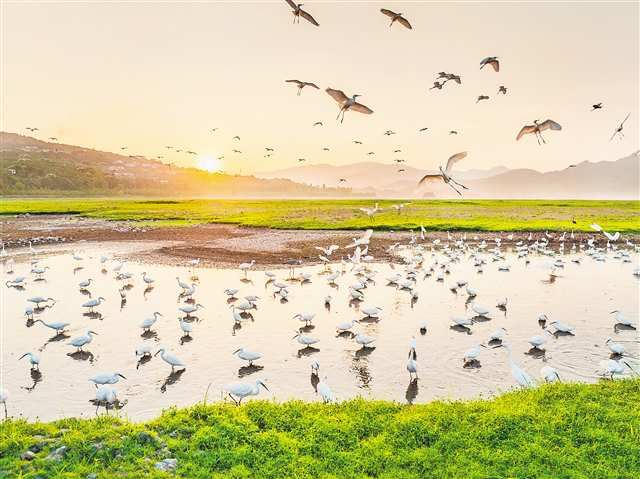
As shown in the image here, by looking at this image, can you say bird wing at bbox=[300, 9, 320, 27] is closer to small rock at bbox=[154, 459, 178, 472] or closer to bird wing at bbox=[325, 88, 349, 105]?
bird wing at bbox=[325, 88, 349, 105]

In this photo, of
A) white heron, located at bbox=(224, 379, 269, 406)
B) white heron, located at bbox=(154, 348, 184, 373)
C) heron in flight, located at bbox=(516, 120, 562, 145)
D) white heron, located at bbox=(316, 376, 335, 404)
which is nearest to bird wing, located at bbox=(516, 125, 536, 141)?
heron in flight, located at bbox=(516, 120, 562, 145)

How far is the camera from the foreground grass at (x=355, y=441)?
7.01 meters

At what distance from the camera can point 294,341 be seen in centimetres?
1411

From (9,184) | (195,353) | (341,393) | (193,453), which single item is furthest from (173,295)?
(9,184)

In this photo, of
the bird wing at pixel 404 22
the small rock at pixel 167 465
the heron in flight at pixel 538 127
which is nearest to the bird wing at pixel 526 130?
the heron in flight at pixel 538 127

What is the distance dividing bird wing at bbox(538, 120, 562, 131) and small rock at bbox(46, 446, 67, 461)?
15043mm

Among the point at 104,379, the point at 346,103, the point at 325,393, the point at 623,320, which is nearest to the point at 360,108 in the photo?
the point at 346,103

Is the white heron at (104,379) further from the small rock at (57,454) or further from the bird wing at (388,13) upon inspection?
the bird wing at (388,13)

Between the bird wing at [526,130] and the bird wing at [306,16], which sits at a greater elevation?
the bird wing at [306,16]

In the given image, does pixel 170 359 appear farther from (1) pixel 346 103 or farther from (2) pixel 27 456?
(1) pixel 346 103

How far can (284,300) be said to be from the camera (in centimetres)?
1888

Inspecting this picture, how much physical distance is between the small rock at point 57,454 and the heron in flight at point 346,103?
9.65 meters

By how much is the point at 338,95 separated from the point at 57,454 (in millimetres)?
10277

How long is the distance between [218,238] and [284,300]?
22.1m
